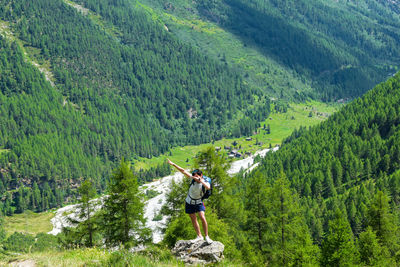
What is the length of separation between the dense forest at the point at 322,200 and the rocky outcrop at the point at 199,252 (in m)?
9.46

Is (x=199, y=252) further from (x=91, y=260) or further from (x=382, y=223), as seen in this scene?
(x=382, y=223)

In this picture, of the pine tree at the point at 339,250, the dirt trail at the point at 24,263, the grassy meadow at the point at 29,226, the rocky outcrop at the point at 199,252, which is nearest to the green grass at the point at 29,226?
the grassy meadow at the point at 29,226

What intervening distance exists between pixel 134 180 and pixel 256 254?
16211mm

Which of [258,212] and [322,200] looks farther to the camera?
[322,200]

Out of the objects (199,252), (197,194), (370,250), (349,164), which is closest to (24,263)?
(199,252)

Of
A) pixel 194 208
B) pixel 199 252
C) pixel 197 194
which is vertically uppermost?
pixel 197 194

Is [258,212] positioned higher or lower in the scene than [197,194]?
lower

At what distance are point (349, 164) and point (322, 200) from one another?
25.4m

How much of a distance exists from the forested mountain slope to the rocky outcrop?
222ft

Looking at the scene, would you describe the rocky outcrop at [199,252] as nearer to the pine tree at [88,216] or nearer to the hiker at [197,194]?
the hiker at [197,194]

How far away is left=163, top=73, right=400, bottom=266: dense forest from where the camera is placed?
136ft

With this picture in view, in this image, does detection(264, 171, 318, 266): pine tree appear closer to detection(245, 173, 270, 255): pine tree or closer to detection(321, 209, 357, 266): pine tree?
detection(245, 173, 270, 255): pine tree

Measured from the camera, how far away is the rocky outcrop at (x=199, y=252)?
21.6 metres

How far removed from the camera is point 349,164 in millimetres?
138500
